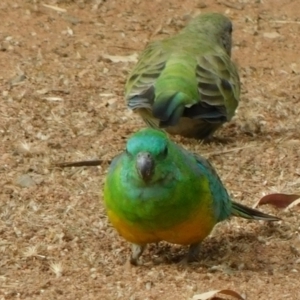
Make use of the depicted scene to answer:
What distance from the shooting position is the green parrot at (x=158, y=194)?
5672 millimetres

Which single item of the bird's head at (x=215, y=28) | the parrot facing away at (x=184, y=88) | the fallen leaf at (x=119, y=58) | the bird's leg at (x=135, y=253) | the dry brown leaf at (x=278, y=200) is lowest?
the fallen leaf at (x=119, y=58)

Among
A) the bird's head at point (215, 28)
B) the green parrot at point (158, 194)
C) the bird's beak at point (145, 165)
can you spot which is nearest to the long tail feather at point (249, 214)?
the green parrot at point (158, 194)

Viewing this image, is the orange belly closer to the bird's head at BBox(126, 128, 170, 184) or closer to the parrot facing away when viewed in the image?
the bird's head at BBox(126, 128, 170, 184)

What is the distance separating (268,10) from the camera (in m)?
11.9

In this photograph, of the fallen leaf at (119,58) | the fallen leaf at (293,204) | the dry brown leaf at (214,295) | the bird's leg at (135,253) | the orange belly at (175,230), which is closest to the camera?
the dry brown leaf at (214,295)

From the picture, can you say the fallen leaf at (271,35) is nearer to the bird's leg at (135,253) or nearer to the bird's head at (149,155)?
the bird's leg at (135,253)

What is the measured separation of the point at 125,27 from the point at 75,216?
4.62 meters

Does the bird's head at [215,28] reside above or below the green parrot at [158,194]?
below

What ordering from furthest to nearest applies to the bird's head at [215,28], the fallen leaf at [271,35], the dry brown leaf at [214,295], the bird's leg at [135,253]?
the fallen leaf at [271,35] → the bird's head at [215,28] → the bird's leg at [135,253] → the dry brown leaf at [214,295]

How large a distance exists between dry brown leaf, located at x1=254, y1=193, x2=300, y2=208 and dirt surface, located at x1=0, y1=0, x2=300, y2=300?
0.05m

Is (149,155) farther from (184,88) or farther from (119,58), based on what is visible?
(119,58)

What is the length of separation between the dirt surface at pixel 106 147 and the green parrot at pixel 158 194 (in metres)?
0.31

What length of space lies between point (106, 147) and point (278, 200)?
161 centimetres

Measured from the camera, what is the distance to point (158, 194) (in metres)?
5.71
